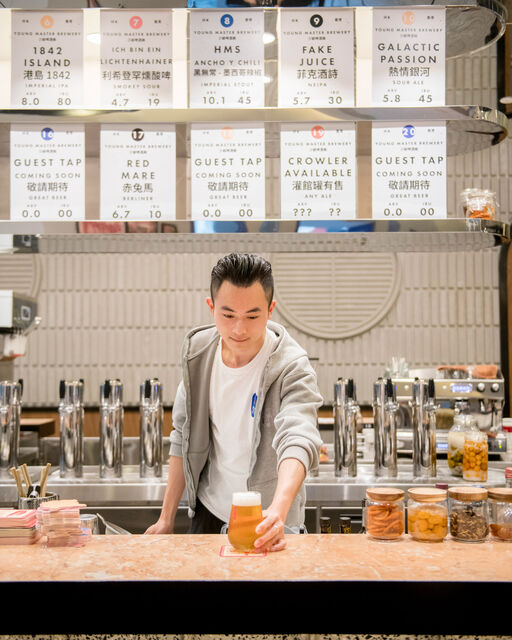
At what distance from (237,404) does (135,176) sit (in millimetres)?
813

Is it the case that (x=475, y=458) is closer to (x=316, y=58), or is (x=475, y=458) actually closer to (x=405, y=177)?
(x=405, y=177)

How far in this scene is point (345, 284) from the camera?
5.68 meters

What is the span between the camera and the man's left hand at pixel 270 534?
1.51 metres

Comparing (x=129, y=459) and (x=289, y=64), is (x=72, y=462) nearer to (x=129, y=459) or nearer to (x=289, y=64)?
(x=129, y=459)

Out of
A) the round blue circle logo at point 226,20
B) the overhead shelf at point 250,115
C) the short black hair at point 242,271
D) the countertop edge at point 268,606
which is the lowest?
the countertop edge at point 268,606

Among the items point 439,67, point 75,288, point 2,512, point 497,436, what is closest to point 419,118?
point 439,67

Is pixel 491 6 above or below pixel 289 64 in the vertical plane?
above

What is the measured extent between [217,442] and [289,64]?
1.26 meters

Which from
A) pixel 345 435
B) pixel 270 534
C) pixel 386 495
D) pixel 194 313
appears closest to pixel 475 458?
pixel 345 435

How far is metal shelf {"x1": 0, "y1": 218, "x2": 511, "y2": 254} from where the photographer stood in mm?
2207

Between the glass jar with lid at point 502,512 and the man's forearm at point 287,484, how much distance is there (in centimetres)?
48

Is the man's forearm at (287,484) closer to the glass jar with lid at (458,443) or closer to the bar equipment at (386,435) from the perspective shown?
the bar equipment at (386,435)

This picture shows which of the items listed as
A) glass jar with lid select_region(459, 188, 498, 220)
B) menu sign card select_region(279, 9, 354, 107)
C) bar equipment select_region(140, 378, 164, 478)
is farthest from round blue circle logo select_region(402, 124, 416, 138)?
bar equipment select_region(140, 378, 164, 478)

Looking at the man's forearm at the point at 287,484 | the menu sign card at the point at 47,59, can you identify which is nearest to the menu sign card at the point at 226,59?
the menu sign card at the point at 47,59
